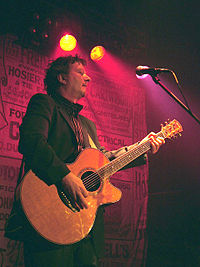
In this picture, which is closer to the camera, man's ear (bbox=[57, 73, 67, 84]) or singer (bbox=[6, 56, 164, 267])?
singer (bbox=[6, 56, 164, 267])

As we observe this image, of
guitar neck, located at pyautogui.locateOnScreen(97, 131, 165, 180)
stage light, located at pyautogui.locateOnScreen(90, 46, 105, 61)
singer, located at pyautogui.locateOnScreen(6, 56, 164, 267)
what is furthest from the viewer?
stage light, located at pyautogui.locateOnScreen(90, 46, 105, 61)

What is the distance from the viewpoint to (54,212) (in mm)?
1729

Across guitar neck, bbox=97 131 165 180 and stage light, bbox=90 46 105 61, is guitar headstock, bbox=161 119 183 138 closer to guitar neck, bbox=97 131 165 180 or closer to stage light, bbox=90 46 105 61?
guitar neck, bbox=97 131 165 180

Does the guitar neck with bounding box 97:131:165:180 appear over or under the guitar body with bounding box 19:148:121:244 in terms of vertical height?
over

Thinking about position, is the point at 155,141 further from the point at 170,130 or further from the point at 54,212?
the point at 54,212

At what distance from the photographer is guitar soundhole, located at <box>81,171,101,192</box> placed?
195 cm

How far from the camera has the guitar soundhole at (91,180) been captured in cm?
195

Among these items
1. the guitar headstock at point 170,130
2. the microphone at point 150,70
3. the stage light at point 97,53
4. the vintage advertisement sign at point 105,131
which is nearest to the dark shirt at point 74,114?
the microphone at point 150,70

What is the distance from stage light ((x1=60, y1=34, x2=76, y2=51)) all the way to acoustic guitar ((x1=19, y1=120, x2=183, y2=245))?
2.12 meters

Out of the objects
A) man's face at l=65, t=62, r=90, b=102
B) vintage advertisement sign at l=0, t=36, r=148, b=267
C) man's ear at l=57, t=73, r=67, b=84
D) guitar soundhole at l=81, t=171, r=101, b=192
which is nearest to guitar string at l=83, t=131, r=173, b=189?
guitar soundhole at l=81, t=171, r=101, b=192

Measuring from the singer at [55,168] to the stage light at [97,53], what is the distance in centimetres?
186

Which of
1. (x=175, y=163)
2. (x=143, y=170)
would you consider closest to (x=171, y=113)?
(x=175, y=163)

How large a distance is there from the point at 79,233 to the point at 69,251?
0.13 meters

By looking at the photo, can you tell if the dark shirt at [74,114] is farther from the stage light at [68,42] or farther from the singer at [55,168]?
the stage light at [68,42]
